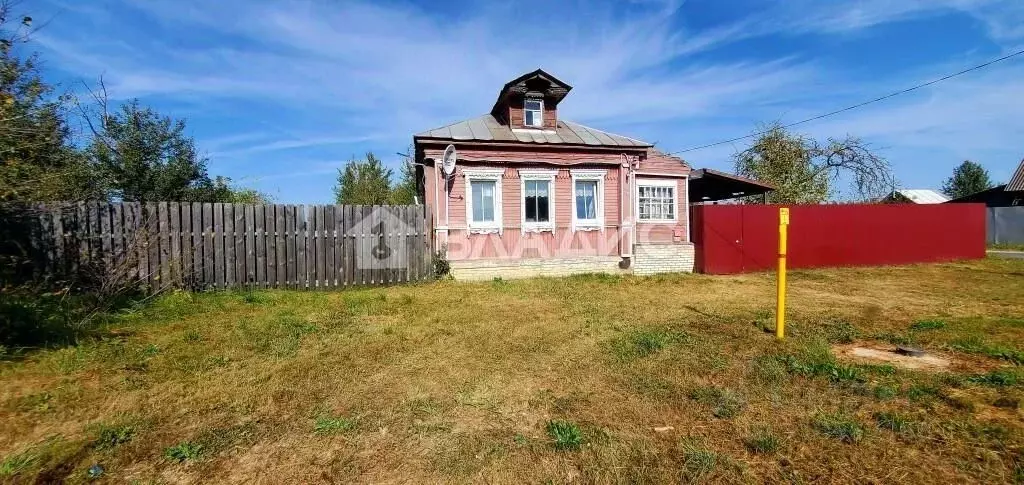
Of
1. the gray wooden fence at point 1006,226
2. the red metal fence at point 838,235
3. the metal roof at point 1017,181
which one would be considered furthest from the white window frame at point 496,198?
the metal roof at point 1017,181

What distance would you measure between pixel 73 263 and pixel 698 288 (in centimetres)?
1164

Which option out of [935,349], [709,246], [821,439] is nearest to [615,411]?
[821,439]

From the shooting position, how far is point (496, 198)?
12.1 m

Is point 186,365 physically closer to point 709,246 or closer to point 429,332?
point 429,332

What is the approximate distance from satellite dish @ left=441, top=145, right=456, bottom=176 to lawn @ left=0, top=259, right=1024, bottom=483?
16.4 ft

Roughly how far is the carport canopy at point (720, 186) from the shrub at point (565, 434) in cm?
1228

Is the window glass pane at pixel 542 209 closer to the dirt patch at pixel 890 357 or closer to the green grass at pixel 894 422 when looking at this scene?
the dirt patch at pixel 890 357

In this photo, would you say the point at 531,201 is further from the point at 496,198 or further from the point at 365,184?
the point at 365,184

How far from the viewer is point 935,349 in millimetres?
5031

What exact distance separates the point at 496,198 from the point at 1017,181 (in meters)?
31.8

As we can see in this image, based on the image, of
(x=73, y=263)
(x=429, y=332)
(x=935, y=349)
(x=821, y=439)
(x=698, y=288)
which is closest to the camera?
A: (x=821, y=439)

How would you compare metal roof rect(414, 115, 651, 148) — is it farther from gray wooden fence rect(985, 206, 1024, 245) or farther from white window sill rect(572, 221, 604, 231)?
gray wooden fence rect(985, 206, 1024, 245)

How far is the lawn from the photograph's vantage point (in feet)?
8.93

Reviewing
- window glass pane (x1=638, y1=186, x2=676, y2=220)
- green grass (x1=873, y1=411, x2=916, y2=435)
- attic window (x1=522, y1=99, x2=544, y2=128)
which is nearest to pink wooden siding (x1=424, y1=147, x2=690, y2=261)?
window glass pane (x1=638, y1=186, x2=676, y2=220)
